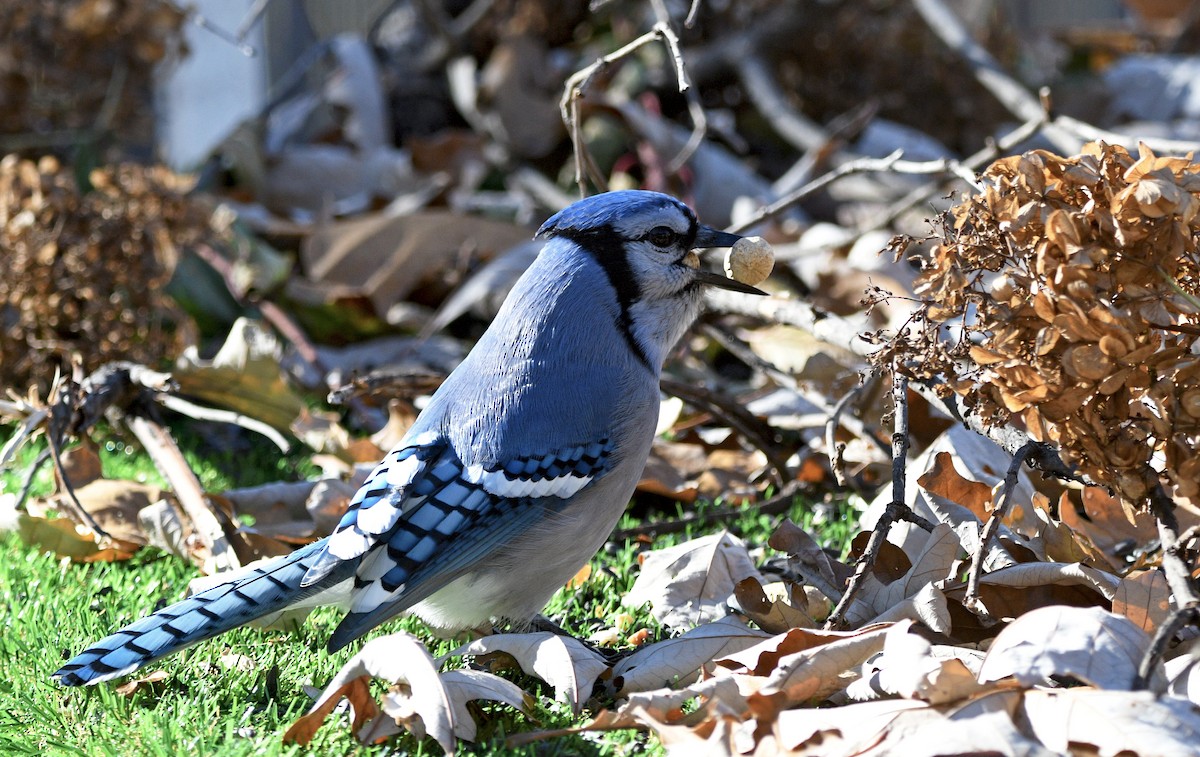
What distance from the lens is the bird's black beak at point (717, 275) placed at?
2389 millimetres

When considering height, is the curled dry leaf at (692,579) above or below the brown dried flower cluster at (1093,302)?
below

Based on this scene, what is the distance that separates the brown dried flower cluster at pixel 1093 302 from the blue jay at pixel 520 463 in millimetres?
649

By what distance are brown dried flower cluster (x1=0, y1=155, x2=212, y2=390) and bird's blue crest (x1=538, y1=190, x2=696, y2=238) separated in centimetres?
149

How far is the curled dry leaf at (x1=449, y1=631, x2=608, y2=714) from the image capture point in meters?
1.86

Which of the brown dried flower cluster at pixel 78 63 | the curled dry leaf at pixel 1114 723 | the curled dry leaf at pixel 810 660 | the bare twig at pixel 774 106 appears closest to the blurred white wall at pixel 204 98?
the brown dried flower cluster at pixel 78 63

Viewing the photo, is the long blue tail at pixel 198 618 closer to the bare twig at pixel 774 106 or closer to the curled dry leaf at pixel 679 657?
the curled dry leaf at pixel 679 657

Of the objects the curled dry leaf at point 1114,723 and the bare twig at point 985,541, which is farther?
the bare twig at point 985,541

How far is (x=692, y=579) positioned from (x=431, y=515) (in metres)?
0.51

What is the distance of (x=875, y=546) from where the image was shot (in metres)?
1.95

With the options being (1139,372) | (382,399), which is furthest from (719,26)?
(1139,372)

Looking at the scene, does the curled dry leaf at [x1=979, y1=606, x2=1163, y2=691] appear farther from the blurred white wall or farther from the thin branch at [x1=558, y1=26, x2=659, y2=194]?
the blurred white wall

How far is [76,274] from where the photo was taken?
3295 millimetres

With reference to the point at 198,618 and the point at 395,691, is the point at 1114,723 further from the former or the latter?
the point at 198,618

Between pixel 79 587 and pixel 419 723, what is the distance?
96 centimetres
